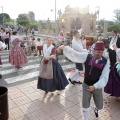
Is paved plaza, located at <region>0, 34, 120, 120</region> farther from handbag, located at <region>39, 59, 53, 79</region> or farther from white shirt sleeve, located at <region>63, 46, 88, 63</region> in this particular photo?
white shirt sleeve, located at <region>63, 46, 88, 63</region>

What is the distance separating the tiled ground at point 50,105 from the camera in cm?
412

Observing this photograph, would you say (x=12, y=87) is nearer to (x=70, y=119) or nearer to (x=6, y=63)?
(x=70, y=119)

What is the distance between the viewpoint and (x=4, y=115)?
3604 mm

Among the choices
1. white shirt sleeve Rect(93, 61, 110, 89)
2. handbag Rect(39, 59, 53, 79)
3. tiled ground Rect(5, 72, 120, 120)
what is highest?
white shirt sleeve Rect(93, 61, 110, 89)

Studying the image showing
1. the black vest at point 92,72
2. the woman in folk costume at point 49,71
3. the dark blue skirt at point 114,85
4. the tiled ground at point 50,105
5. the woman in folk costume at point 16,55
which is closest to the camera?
the black vest at point 92,72

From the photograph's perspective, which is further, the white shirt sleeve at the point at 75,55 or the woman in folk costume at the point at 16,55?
the woman in folk costume at the point at 16,55

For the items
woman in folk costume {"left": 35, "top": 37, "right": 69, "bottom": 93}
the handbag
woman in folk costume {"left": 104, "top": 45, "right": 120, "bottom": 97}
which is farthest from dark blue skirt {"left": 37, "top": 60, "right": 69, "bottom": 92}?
woman in folk costume {"left": 104, "top": 45, "right": 120, "bottom": 97}

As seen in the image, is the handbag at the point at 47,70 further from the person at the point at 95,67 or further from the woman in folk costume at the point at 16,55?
the woman in folk costume at the point at 16,55

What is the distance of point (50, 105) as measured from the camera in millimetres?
4641

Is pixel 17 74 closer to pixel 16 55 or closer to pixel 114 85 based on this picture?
pixel 16 55

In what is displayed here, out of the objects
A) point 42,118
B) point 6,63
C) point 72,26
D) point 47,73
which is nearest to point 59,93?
point 47,73

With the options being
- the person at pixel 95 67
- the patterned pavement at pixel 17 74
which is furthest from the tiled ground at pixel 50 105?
the person at pixel 95 67

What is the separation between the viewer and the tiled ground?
13.5 ft

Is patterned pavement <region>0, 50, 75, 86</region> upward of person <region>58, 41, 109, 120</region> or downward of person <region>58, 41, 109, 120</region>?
downward
